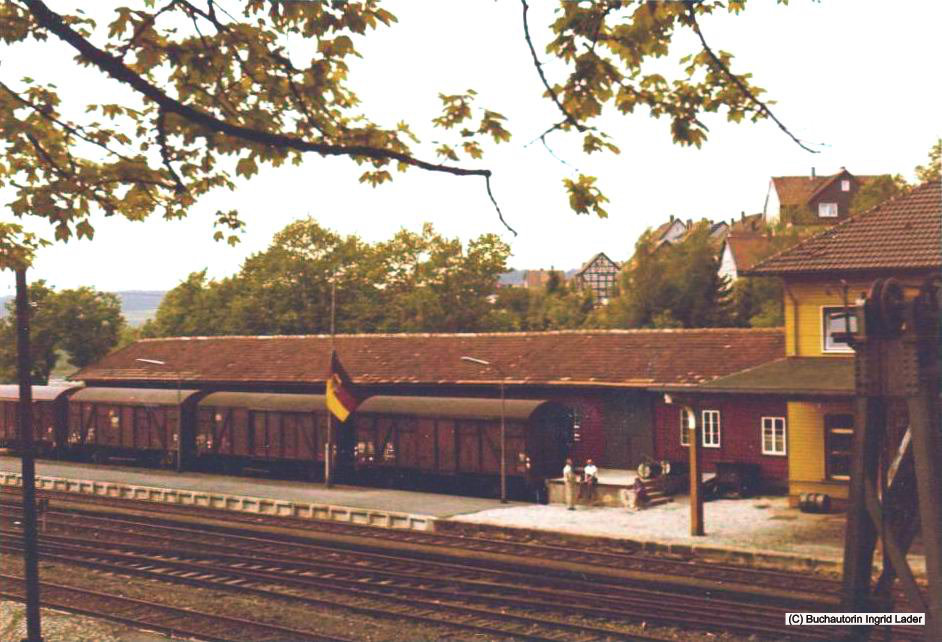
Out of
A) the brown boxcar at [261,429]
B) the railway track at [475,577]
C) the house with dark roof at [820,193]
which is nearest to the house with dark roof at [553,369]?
the brown boxcar at [261,429]

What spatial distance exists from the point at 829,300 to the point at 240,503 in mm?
17884

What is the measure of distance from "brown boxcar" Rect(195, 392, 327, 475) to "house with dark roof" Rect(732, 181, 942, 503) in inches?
578

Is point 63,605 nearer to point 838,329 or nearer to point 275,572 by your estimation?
point 275,572

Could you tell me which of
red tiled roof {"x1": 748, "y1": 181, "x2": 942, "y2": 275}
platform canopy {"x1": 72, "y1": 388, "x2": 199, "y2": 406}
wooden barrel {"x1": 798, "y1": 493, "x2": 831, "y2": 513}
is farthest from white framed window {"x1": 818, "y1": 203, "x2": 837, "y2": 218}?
wooden barrel {"x1": 798, "y1": 493, "x2": 831, "y2": 513}

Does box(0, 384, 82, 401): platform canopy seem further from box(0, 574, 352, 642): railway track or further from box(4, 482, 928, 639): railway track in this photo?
box(0, 574, 352, 642): railway track

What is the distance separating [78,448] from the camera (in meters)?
39.1

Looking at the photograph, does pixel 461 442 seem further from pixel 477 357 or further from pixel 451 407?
pixel 477 357

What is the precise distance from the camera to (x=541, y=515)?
81.7 ft

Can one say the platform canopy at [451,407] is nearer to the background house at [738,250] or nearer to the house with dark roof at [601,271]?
the background house at [738,250]

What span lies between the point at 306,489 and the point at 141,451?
10.9 meters

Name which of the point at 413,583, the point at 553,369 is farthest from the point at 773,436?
the point at 413,583

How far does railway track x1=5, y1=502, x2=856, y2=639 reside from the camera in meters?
14.8

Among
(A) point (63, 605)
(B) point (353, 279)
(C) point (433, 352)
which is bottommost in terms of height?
(A) point (63, 605)

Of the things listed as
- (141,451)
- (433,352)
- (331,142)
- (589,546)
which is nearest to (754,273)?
(589,546)
